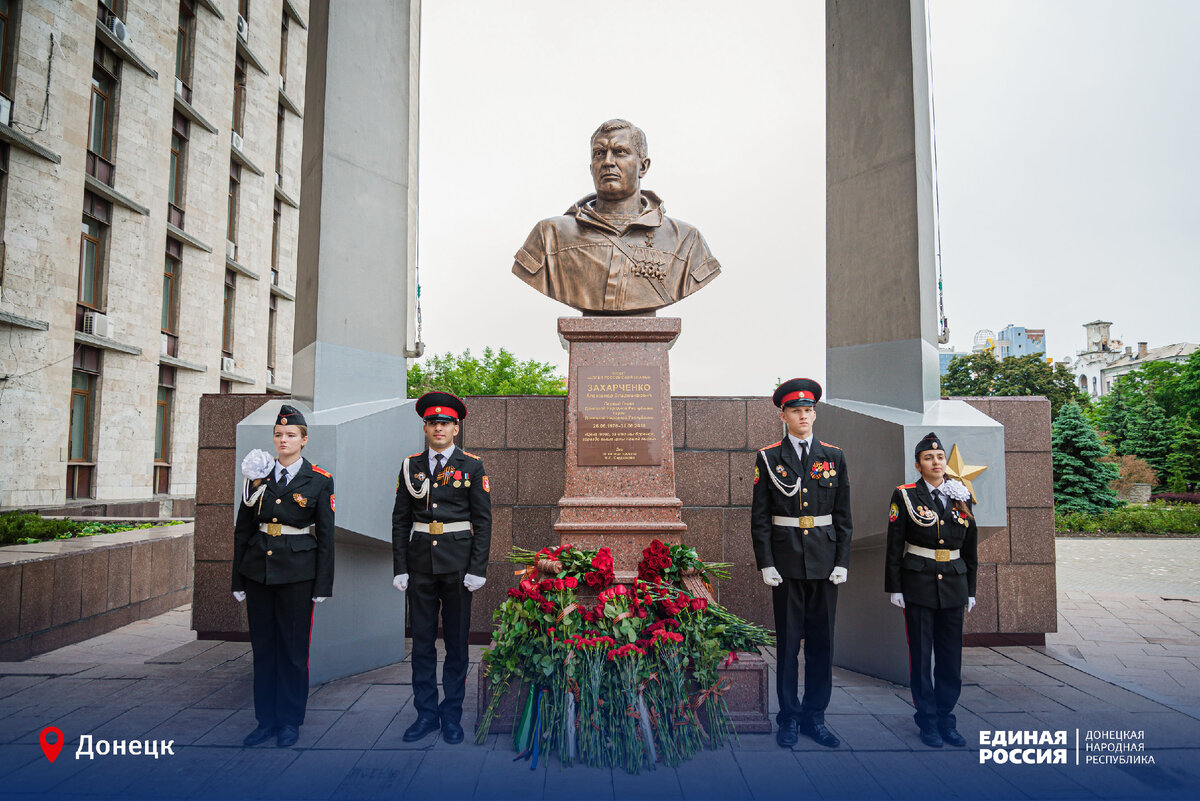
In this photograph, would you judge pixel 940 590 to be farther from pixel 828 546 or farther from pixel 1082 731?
pixel 1082 731

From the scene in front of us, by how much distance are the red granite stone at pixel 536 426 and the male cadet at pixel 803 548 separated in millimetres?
2381

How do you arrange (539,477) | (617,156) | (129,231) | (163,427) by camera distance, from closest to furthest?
(617,156)
(539,477)
(129,231)
(163,427)

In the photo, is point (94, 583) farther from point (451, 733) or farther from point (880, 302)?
point (880, 302)

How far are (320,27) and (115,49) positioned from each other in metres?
12.3

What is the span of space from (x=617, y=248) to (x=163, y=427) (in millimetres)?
15715

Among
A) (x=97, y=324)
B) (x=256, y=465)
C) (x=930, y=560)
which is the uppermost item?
(x=97, y=324)

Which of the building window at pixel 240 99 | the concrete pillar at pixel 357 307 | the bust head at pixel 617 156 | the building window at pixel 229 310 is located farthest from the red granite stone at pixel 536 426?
the building window at pixel 240 99

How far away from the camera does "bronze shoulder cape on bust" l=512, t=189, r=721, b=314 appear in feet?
15.9

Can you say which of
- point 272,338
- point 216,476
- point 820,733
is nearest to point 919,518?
point 820,733

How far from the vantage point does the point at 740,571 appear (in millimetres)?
5762

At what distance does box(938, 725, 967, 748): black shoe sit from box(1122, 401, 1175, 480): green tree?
32.4 meters

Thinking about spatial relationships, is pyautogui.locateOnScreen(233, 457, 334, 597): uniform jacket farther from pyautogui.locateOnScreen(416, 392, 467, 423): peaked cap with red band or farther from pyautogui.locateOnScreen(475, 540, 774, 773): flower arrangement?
pyautogui.locateOnScreen(475, 540, 774, 773): flower arrangement

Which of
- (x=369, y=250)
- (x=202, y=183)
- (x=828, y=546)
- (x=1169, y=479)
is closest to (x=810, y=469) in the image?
(x=828, y=546)

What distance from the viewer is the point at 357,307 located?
16.9ft
